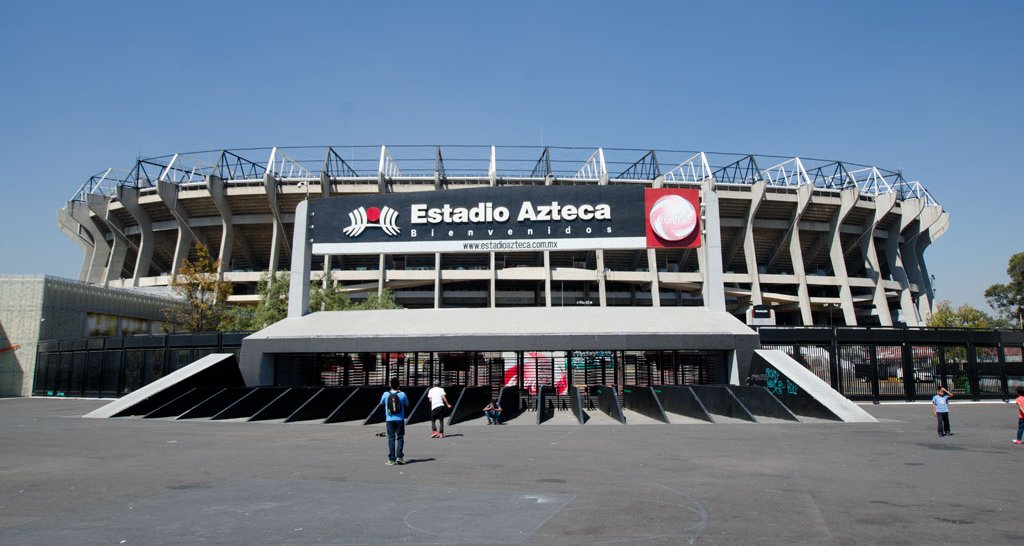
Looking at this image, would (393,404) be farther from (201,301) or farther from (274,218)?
(274,218)

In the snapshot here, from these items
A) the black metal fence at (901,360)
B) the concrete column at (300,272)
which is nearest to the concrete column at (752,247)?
the black metal fence at (901,360)

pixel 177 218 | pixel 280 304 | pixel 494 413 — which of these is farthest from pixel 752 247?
pixel 177 218

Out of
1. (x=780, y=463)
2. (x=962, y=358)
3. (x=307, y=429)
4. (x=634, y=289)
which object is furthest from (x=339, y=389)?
(x=634, y=289)

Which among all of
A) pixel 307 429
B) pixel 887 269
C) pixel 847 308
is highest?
pixel 887 269

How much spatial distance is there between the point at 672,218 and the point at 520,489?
20717 millimetres

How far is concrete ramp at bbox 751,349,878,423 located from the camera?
61.2 ft

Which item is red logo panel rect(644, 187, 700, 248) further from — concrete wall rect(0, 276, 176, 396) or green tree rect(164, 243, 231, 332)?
concrete wall rect(0, 276, 176, 396)

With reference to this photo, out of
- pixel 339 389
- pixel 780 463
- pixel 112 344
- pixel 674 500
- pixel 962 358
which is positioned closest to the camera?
pixel 674 500

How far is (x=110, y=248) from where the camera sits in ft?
229

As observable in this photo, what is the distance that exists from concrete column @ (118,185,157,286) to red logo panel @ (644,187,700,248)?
53508 millimetres

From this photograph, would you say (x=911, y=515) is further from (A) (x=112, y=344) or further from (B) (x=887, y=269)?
(B) (x=887, y=269)

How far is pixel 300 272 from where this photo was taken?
93.5ft

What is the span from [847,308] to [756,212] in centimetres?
1316

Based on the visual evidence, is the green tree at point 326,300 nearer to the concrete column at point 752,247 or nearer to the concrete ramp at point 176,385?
the concrete ramp at point 176,385
